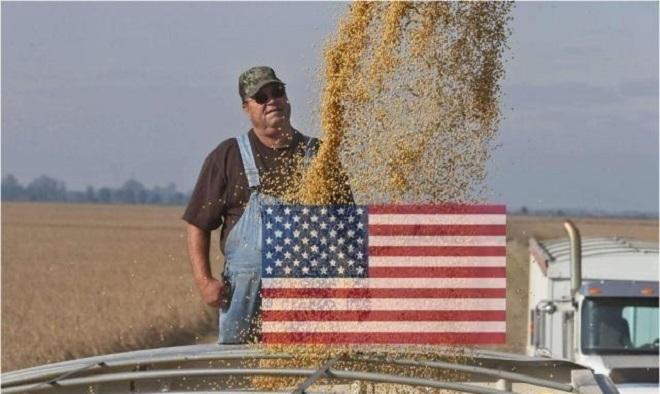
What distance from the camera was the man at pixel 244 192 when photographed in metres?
5.37

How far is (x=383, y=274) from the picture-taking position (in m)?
5.64

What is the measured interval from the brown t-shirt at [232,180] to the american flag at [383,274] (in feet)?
0.39

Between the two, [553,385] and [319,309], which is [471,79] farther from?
[553,385]

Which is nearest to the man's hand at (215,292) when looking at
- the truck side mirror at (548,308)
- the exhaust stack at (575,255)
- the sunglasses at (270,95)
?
the sunglasses at (270,95)

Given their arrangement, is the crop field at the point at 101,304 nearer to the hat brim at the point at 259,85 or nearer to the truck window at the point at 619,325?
the truck window at the point at 619,325

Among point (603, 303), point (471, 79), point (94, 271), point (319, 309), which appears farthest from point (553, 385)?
point (94, 271)

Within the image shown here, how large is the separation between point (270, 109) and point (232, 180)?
0.28 m

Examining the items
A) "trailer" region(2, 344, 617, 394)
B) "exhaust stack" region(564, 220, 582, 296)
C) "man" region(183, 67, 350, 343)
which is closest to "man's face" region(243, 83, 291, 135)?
"man" region(183, 67, 350, 343)

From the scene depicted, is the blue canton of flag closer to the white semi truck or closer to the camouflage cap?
the camouflage cap

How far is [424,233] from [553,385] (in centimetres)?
172

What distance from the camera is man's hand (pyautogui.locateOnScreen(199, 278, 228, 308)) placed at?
17.6 ft

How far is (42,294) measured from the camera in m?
Answer: 28.5

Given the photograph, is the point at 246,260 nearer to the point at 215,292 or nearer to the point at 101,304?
the point at 215,292

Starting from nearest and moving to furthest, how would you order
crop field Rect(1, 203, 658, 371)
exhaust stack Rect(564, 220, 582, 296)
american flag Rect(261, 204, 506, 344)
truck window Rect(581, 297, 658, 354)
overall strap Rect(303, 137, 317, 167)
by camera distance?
american flag Rect(261, 204, 506, 344), overall strap Rect(303, 137, 317, 167), truck window Rect(581, 297, 658, 354), exhaust stack Rect(564, 220, 582, 296), crop field Rect(1, 203, 658, 371)
